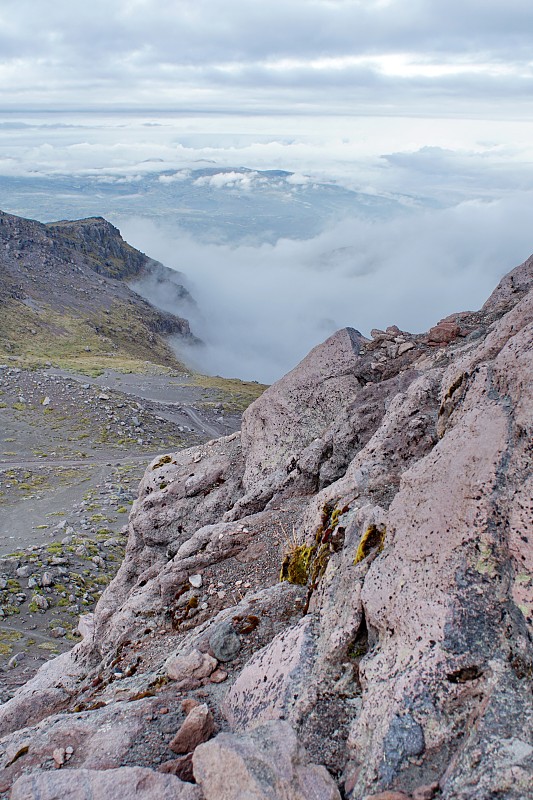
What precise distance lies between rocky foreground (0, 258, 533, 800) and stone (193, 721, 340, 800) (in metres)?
0.02

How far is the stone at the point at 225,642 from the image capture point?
1094 cm

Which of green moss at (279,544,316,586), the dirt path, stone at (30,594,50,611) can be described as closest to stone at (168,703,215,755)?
green moss at (279,544,316,586)

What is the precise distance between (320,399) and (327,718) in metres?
13.6

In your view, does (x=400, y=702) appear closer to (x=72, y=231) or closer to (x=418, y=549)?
(x=418, y=549)

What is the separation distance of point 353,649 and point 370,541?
6.40 feet

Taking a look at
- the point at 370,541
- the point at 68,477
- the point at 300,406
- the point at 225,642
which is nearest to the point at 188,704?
the point at 225,642

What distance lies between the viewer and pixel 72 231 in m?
198

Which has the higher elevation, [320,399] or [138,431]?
[320,399]

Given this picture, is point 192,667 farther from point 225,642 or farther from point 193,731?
point 193,731

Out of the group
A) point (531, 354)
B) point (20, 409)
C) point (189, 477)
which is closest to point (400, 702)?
point (531, 354)

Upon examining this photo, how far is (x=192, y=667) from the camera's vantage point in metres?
10.8

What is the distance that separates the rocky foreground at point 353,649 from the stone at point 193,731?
0.03 meters

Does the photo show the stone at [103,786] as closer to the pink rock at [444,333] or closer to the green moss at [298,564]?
the green moss at [298,564]

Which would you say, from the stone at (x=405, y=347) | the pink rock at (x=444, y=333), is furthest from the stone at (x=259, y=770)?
the stone at (x=405, y=347)
